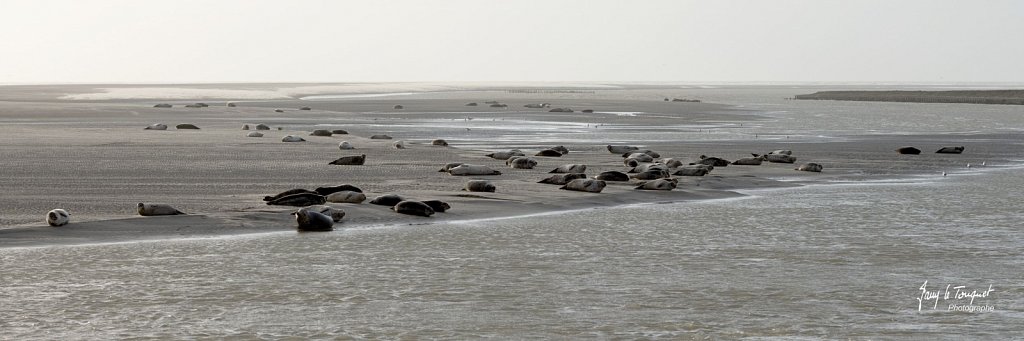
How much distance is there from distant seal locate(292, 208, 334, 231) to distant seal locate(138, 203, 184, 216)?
162 cm

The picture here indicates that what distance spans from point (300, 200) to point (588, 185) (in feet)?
15.2

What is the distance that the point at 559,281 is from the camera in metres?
10.2

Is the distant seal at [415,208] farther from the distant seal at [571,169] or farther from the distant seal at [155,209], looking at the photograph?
the distant seal at [571,169]

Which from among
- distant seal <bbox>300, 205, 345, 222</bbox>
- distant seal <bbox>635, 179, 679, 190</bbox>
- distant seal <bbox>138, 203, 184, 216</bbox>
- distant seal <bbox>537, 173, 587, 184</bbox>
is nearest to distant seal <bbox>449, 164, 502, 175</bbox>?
distant seal <bbox>537, 173, 587, 184</bbox>

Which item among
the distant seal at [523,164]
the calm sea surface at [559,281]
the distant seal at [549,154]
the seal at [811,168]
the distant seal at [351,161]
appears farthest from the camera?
the distant seal at [549,154]

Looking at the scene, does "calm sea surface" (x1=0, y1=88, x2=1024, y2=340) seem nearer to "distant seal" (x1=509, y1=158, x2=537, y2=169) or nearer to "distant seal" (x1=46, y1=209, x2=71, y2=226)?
"distant seal" (x1=46, y1=209, x2=71, y2=226)

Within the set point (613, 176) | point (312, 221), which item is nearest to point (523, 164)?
point (613, 176)

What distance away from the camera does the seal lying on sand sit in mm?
14727

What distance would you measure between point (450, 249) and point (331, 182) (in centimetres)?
682

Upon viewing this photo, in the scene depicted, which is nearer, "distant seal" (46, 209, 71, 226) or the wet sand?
"distant seal" (46, 209, 71, 226)

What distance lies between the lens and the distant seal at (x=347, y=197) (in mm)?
15094

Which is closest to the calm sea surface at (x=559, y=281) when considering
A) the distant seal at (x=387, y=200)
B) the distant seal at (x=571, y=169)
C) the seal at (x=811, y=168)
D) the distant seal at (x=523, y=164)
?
the distant seal at (x=387, y=200)

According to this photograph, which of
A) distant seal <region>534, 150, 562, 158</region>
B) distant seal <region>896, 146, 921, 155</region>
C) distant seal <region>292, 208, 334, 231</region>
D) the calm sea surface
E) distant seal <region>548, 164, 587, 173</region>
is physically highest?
distant seal <region>534, 150, 562, 158</region>

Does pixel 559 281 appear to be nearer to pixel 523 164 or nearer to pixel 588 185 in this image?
pixel 588 185
